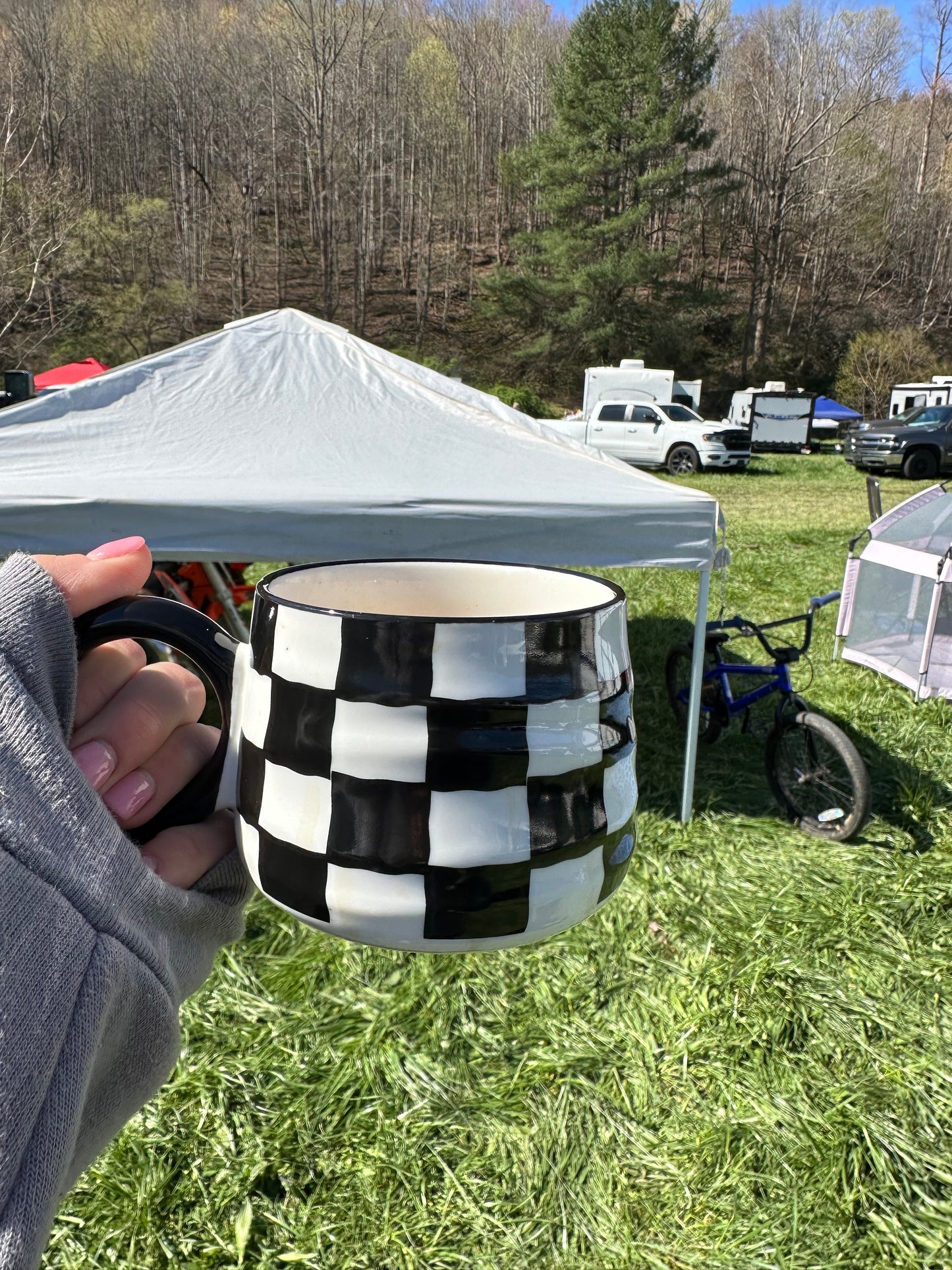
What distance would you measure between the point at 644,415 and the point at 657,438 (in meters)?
0.58

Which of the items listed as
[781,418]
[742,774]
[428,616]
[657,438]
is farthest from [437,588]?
[781,418]

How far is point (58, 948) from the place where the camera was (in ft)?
1.67

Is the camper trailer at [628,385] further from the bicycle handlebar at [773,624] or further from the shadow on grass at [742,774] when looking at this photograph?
the bicycle handlebar at [773,624]

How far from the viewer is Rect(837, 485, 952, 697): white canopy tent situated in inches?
200

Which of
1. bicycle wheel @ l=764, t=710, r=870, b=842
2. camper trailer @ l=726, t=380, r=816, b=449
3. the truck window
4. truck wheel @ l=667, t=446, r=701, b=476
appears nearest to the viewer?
bicycle wheel @ l=764, t=710, r=870, b=842

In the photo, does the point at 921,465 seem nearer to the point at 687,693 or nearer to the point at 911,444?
the point at 911,444

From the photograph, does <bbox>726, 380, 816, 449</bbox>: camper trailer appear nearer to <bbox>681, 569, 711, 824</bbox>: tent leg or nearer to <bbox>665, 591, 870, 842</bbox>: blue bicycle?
<bbox>665, 591, 870, 842</bbox>: blue bicycle

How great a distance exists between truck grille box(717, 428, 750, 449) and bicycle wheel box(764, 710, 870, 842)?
14.7 m

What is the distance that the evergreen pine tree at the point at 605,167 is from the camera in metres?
29.8

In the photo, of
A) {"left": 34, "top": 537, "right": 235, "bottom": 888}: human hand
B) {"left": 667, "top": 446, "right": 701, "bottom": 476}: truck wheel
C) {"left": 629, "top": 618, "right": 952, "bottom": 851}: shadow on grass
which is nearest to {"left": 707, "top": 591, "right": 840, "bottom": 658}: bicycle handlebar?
{"left": 629, "top": 618, "right": 952, "bottom": 851}: shadow on grass

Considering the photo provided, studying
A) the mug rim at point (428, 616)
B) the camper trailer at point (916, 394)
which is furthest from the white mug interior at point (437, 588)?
the camper trailer at point (916, 394)

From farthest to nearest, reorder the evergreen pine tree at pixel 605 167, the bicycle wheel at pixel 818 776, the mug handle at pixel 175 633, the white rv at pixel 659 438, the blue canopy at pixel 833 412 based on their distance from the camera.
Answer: the evergreen pine tree at pixel 605 167 < the blue canopy at pixel 833 412 < the white rv at pixel 659 438 < the bicycle wheel at pixel 818 776 < the mug handle at pixel 175 633

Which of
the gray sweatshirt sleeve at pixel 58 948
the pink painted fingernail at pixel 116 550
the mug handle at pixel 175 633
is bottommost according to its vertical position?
the gray sweatshirt sleeve at pixel 58 948

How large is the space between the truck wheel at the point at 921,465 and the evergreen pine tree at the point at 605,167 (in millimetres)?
14173
